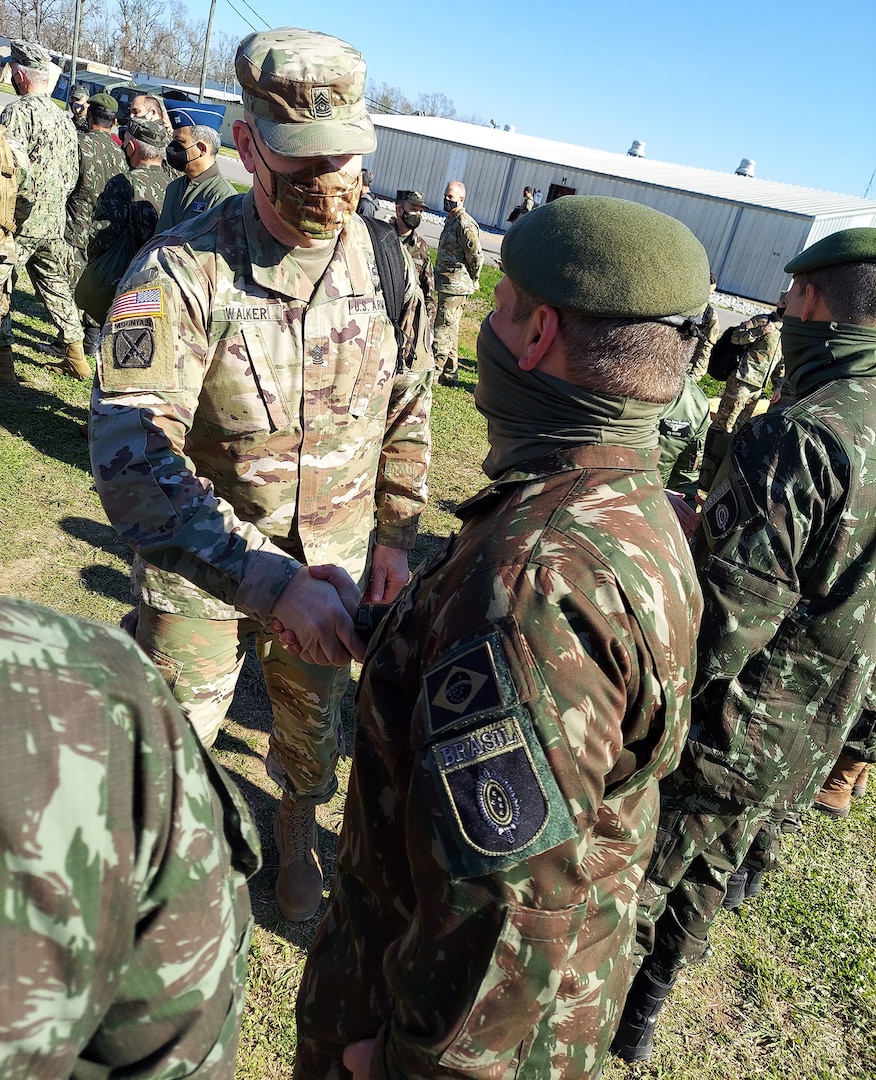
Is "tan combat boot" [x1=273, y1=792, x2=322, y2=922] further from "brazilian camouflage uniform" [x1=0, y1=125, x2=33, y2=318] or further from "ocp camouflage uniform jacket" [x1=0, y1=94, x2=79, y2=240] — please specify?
"ocp camouflage uniform jacket" [x1=0, y1=94, x2=79, y2=240]

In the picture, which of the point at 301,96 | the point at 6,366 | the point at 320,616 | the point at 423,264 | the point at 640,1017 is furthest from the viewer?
the point at 423,264

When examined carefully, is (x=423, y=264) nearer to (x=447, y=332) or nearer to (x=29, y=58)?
(x=447, y=332)

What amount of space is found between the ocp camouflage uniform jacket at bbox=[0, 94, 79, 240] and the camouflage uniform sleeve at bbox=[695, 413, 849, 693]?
21.0 ft

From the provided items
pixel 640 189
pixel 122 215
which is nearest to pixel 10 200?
pixel 122 215

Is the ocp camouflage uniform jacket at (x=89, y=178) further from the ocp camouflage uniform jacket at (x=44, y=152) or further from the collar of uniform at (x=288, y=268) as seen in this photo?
the collar of uniform at (x=288, y=268)

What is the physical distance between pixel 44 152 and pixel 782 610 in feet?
22.8

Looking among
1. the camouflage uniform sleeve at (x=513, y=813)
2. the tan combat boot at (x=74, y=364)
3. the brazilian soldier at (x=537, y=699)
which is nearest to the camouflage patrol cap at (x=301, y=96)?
the brazilian soldier at (x=537, y=699)

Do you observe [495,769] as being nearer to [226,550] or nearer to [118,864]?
[118,864]

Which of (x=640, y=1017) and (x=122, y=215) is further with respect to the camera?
(x=122, y=215)

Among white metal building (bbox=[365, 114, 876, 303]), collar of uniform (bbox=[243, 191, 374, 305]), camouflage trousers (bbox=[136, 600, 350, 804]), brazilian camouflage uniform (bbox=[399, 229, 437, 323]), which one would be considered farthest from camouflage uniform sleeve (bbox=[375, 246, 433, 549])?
white metal building (bbox=[365, 114, 876, 303])

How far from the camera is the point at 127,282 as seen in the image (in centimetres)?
218

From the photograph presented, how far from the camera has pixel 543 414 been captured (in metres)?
1.42

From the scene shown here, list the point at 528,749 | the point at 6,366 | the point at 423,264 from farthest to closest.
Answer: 1. the point at 423,264
2. the point at 6,366
3. the point at 528,749

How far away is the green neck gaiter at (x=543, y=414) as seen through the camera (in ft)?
4.55
